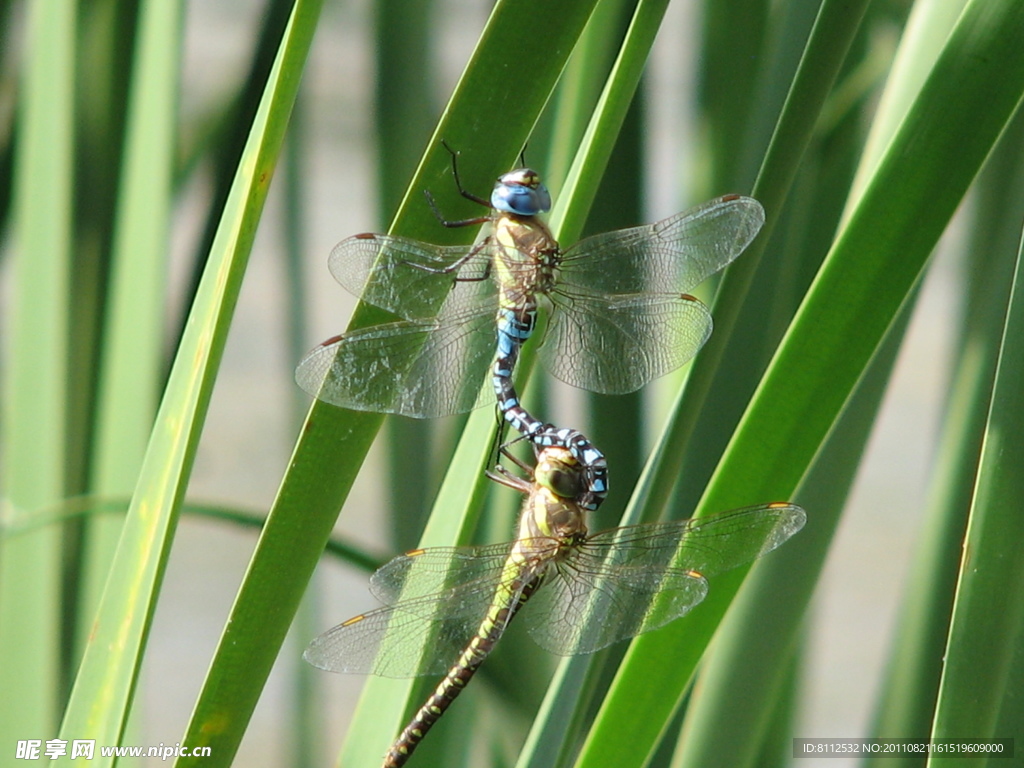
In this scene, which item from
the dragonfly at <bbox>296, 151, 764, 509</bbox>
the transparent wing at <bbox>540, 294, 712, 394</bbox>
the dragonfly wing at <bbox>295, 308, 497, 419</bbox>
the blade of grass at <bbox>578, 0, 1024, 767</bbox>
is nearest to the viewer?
the blade of grass at <bbox>578, 0, 1024, 767</bbox>

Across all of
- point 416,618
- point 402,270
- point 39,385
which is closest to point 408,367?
point 402,270

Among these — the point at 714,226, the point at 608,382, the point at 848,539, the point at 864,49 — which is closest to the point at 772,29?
the point at 864,49

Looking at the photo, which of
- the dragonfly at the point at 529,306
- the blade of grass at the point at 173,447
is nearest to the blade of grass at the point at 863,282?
the dragonfly at the point at 529,306

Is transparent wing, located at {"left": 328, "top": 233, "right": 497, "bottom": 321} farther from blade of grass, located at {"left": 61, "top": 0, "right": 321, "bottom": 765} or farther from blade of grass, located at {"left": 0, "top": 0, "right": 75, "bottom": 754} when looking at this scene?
blade of grass, located at {"left": 0, "top": 0, "right": 75, "bottom": 754}

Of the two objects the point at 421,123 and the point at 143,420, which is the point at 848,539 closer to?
the point at 421,123

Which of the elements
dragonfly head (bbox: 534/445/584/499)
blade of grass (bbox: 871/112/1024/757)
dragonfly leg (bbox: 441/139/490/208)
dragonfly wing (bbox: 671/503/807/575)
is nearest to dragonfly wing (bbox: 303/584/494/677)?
dragonfly head (bbox: 534/445/584/499)

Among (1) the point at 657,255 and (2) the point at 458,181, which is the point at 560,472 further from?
(2) the point at 458,181

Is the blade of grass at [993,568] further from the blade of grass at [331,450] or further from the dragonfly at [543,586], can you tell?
the blade of grass at [331,450]
